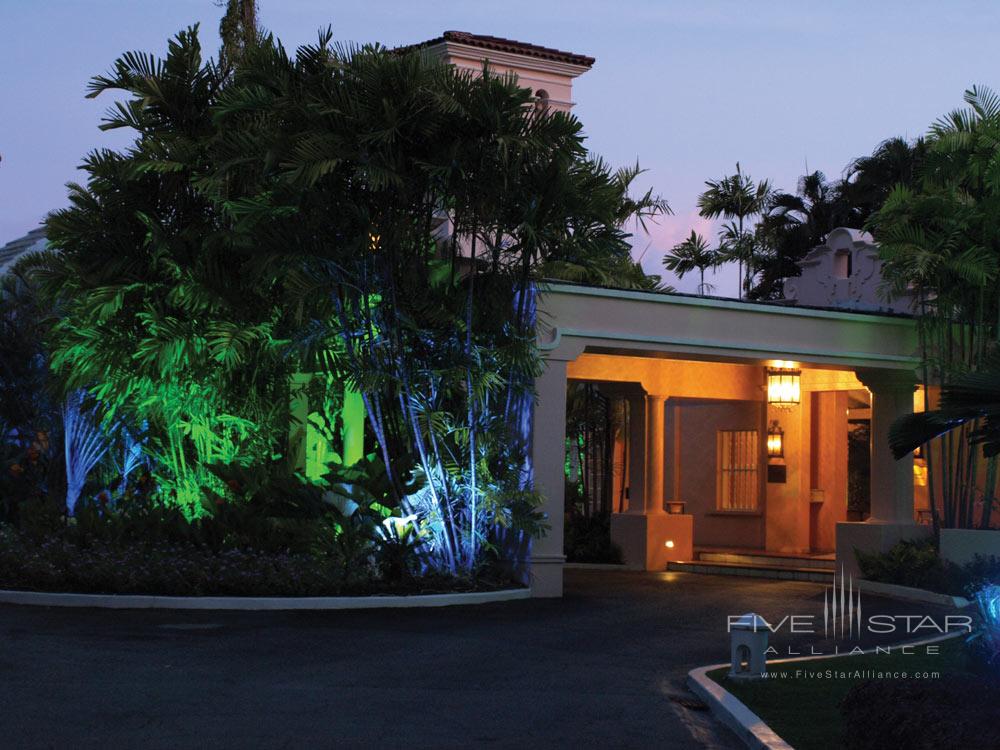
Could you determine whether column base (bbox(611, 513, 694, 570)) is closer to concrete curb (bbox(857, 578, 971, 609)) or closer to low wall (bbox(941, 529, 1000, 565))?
concrete curb (bbox(857, 578, 971, 609))

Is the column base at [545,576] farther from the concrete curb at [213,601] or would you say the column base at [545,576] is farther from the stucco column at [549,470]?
the concrete curb at [213,601]

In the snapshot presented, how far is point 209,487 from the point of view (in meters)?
18.2

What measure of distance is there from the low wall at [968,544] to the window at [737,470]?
6.52 meters

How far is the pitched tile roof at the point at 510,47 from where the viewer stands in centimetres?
2985

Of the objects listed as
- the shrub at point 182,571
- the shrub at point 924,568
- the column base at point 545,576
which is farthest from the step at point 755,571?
the shrub at point 182,571

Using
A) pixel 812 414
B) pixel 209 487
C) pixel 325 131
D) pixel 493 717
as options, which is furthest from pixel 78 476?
pixel 493 717

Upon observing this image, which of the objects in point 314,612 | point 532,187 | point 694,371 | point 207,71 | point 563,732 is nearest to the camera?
point 563,732

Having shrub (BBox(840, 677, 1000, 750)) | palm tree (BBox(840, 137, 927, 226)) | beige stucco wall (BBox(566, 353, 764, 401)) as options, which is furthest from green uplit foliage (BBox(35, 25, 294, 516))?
palm tree (BBox(840, 137, 927, 226))

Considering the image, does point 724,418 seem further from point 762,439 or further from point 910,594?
point 910,594

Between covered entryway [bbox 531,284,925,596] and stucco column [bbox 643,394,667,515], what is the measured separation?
0.07 ft

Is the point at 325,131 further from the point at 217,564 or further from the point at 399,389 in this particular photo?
the point at 217,564

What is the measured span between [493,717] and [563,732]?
575mm

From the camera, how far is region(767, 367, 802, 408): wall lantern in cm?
2017

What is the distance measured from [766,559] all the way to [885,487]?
2.74 metres
